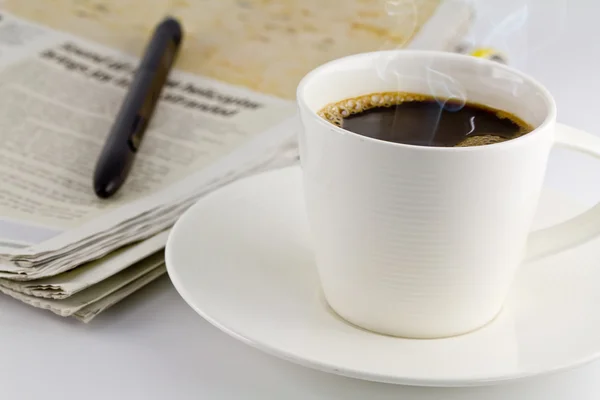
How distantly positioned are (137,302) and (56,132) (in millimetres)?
293

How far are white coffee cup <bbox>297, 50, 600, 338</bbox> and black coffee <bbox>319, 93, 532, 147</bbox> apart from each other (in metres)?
0.01

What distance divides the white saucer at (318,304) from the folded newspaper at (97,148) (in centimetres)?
6

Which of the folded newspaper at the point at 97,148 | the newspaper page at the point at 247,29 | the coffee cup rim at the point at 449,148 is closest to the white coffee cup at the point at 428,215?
the coffee cup rim at the point at 449,148

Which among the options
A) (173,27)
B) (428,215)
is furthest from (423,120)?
(173,27)

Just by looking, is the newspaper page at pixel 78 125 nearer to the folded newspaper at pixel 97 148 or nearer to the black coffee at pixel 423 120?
the folded newspaper at pixel 97 148

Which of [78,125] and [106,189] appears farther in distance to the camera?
[78,125]

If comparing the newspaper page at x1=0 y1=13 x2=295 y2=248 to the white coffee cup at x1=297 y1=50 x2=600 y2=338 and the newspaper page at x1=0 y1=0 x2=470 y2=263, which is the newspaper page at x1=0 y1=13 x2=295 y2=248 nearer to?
the newspaper page at x1=0 y1=0 x2=470 y2=263

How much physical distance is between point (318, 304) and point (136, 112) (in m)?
0.33

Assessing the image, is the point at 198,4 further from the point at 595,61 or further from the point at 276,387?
the point at 276,387

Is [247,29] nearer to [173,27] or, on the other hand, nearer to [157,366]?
[173,27]

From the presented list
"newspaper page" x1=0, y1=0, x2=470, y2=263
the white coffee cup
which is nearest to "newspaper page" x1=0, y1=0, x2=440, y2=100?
"newspaper page" x1=0, y1=0, x2=470, y2=263

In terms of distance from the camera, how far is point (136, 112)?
0.77m

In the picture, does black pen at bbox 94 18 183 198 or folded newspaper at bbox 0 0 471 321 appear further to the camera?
black pen at bbox 94 18 183 198

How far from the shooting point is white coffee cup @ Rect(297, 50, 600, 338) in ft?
1.50
